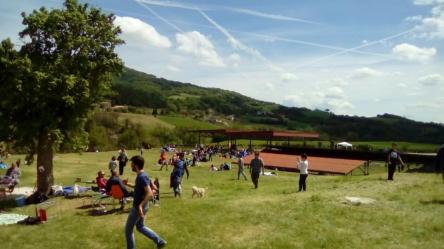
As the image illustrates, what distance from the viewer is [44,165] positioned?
26.1 metres

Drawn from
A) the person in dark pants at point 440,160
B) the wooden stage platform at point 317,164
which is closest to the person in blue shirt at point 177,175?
the person in dark pants at point 440,160

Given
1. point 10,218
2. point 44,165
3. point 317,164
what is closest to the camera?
point 10,218

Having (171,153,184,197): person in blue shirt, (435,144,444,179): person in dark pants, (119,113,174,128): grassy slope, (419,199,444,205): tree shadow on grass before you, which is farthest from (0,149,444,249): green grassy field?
(119,113,174,128): grassy slope

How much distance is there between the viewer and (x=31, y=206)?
23.2 meters

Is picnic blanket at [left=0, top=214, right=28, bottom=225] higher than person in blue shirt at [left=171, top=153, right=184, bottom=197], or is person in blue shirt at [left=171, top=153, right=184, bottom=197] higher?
person in blue shirt at [left=171, top=153, right=184, bottom=197]

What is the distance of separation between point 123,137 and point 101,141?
18.0 meters

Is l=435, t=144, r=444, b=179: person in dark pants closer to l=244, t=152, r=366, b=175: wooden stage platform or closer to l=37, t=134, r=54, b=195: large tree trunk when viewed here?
l=37, t=134, r=54, b=195: large tree trunk

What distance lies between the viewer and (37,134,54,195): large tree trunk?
25.7 m

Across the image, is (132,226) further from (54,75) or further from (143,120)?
(143,120)

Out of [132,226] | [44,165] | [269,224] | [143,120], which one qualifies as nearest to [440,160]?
[269,224]

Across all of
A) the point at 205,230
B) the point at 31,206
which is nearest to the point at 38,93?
the point at 31,206

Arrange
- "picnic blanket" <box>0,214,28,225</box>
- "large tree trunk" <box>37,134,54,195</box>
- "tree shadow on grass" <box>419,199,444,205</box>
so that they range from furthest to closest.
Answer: "large tree trunk" <box>37,134,54,195</box>, "picnic blanket" <box>0,214,28,225</box>, "tree shadow on grass" <box>419,199,444,205</box>

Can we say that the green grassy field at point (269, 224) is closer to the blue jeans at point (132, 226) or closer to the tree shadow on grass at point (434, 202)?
the tree shadow on grass at point (434, 202)

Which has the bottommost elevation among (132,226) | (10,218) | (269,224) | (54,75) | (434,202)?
(10,218)
